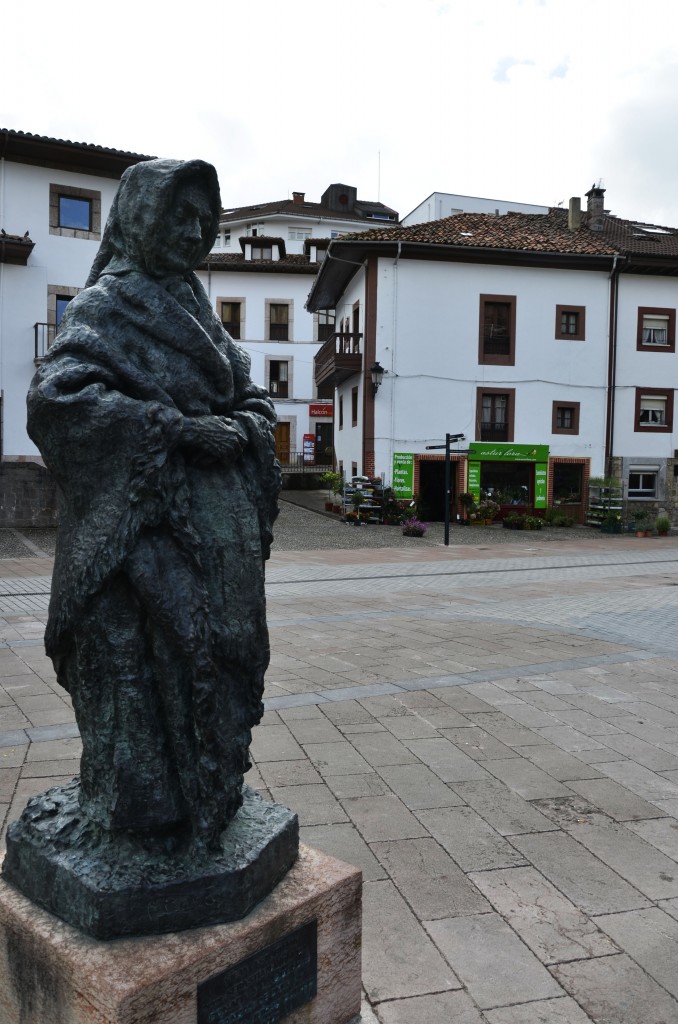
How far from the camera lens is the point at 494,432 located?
24562 millimetres

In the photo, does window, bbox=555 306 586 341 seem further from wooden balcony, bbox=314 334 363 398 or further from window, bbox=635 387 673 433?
wooden balcony, bbox=314 334 363 398

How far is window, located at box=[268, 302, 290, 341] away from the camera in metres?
38.3

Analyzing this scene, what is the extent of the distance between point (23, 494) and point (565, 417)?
1606 centimetres

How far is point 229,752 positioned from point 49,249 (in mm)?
22842

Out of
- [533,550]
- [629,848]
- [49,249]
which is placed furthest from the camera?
[49,249]

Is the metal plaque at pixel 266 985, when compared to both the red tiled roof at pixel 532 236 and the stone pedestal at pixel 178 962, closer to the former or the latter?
the stone pedestal at pixel 178 962

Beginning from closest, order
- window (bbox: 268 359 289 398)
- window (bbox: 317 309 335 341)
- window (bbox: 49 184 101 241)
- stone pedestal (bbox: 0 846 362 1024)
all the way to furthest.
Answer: stone pedestal (bbox: 0 846 362 1024) → window (bbox: 49 184 101 241) → window (bbox: 317 309 335 341) → window (bbox: 268 359 289 398)

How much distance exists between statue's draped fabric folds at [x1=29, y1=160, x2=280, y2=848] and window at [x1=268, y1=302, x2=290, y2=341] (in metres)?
37.2

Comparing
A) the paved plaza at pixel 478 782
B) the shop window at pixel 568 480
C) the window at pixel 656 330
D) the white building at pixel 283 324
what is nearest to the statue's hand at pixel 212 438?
the paved plaza at pixel 478 782

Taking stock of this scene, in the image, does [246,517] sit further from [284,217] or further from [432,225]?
[284,217]

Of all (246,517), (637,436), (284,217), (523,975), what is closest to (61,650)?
(246,517)

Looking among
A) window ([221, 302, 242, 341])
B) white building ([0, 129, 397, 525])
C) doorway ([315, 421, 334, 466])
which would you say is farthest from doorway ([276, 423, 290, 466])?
white building ([0, 129, 397, 525])

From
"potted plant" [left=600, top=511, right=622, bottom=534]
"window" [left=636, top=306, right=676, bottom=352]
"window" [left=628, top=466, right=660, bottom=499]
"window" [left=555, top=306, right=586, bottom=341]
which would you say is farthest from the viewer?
"window" [left=628, top=466, right=660, bottom=499]

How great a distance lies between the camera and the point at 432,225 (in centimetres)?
2569
